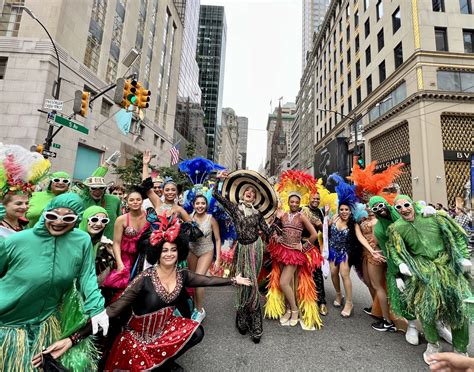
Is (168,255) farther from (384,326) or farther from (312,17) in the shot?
(312,17)

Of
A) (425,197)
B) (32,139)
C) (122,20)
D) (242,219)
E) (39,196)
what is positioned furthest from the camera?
(122,20)

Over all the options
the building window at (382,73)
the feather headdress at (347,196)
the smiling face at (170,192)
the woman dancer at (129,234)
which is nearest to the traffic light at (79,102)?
the smiling face at (170,192)

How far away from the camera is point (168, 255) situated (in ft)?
8.06

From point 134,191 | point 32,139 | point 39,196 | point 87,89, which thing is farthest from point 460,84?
point 32,139

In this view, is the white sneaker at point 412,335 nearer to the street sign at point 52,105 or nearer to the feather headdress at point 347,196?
the feather headdress at point 347,196

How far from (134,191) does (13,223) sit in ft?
4.29

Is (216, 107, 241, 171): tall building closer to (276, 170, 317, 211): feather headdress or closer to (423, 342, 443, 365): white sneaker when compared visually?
(276, 170, 317, 211): feather headdress

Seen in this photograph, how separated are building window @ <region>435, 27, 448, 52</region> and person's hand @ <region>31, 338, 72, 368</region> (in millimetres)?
23614

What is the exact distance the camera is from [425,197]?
15234 millimetres

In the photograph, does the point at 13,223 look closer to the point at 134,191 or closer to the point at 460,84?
the point at 134,191

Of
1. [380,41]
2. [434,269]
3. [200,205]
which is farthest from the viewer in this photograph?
[380,41]

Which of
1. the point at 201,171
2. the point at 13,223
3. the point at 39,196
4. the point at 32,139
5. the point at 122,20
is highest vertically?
the point at 122,20

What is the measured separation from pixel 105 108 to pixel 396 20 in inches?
960

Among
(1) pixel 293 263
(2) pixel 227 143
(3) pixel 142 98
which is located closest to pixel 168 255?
(1) pixel 293 263
